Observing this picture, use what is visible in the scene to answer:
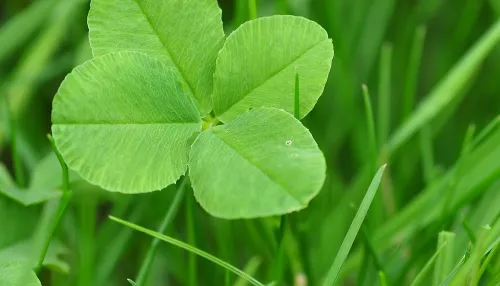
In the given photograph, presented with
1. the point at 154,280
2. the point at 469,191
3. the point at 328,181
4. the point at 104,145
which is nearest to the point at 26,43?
the point at 154,280

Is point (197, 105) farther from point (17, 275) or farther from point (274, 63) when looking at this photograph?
point (17, 275)

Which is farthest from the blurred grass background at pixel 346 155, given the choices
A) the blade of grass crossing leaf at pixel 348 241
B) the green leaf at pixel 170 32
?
the green leaf at pixel 170 32

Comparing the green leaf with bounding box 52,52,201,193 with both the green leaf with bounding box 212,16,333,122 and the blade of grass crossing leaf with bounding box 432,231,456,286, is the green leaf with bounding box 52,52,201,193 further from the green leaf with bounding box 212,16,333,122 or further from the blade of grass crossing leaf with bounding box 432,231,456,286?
the blade of grass crossing leaf with bounding box 432,231,456,286

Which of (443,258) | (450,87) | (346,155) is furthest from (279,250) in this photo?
(346,155)

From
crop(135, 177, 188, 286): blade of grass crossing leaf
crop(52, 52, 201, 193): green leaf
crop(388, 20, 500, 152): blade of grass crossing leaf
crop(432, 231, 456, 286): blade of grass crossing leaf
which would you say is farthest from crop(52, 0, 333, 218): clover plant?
crop(388, 20, 500, 152): blade of grass crossing leaf

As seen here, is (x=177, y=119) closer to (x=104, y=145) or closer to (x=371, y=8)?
(x=104, y=145)

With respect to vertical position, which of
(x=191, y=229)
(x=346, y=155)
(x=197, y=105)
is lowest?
(x=346, y=155)
